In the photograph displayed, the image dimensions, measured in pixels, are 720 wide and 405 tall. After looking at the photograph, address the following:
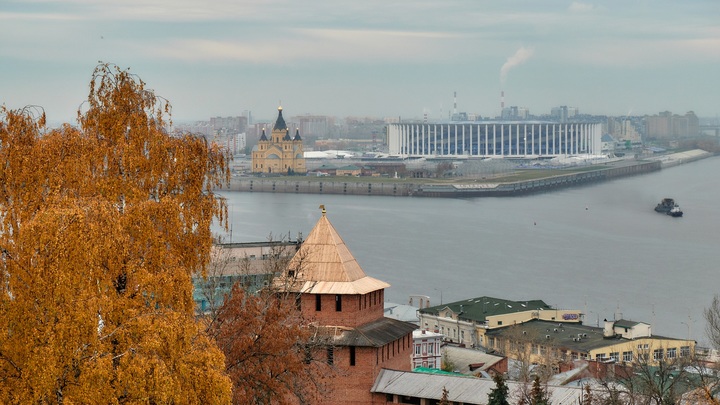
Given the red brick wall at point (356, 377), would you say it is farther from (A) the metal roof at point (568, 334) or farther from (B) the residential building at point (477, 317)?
(B) the residential building at point (477, 317)

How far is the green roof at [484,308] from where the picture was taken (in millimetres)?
18297

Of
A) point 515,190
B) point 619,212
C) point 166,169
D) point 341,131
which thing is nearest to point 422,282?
point 166,169

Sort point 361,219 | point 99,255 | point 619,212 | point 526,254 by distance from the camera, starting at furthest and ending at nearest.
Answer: point 619,212
point 361,219
point 526,254
point 99,255

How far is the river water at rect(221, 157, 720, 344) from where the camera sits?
2134cm

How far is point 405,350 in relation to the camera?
8.52 m

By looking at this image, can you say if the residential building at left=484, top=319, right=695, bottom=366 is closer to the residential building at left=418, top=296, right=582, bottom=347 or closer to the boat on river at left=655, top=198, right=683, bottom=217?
the residential building at left=418, top=296, right=582, bottom=347

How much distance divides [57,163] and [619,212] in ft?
129

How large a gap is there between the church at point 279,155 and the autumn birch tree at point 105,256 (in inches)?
2331

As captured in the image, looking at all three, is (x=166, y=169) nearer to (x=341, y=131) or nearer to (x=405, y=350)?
(x=405, y=350)

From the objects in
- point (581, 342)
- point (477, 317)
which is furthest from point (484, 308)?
point (581, 342)

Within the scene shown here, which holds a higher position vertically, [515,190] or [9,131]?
[9,131]

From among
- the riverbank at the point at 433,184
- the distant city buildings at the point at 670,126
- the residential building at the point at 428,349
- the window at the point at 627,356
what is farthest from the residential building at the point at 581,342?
the distant city buildings at the point at 670,126

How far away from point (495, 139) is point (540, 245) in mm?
51610

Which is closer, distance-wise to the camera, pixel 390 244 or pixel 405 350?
pixel 405 350
